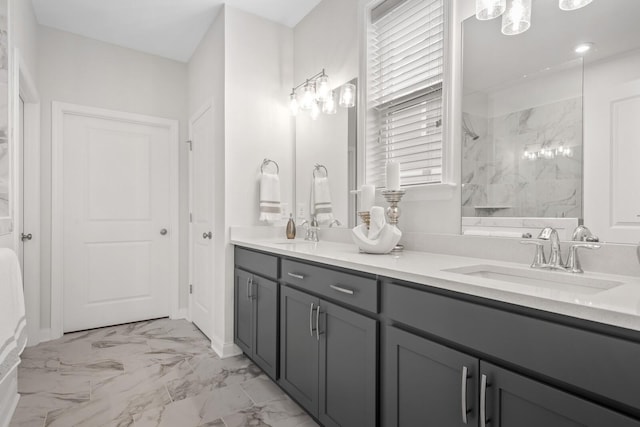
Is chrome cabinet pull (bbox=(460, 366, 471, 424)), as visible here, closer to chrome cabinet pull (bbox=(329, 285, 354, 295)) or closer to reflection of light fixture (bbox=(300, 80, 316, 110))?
chrome cabinet pull (bbox=(329, 285, 354, 295))

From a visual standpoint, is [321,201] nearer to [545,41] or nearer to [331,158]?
[331,158]

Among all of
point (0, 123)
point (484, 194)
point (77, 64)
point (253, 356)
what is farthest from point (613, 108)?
point (77, 64)

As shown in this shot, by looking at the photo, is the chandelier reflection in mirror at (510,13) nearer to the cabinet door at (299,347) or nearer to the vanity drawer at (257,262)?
the cabinet door at (299,347)

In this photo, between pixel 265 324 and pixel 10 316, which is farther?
pixel 265 324

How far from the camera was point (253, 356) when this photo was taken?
88.7 inches

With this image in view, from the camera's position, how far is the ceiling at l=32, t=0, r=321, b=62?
103 inches

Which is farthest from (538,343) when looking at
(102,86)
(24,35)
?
(102,86)

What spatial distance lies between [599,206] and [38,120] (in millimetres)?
3713

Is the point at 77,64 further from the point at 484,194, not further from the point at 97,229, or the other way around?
the point at 484,194

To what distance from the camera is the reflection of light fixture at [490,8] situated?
4.43 ft

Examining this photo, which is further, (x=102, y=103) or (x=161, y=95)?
(x=161, y=95)

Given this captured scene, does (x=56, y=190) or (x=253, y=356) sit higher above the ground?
(x=56, y=190)

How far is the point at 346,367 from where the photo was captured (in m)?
1.42

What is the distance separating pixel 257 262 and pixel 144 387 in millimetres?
991
